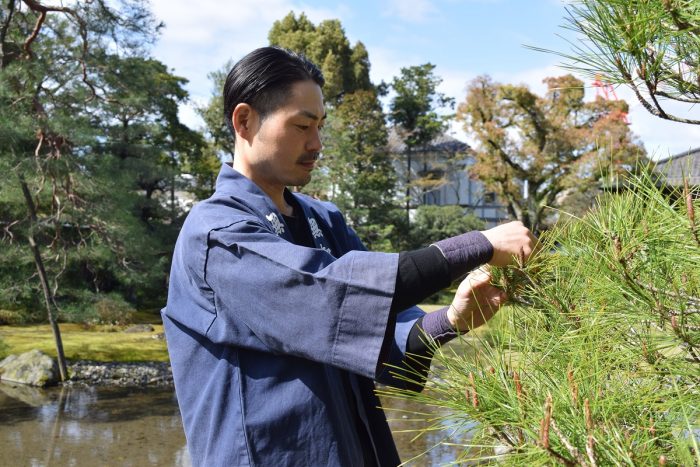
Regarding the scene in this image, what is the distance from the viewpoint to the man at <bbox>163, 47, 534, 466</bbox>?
1.12 metres

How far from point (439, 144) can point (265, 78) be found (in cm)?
2207

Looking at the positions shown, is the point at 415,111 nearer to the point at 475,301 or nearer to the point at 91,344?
the point at 91,344

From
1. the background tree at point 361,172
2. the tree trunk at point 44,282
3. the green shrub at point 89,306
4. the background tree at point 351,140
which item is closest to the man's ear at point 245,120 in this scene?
the tree trunk at point 44,282

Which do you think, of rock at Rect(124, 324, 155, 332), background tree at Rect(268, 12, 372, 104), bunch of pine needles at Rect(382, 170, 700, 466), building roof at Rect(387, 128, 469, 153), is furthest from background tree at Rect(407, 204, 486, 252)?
bunch of pine needles at Rect(382, 170, 700, 466)

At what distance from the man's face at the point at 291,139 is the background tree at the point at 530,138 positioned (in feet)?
47.2

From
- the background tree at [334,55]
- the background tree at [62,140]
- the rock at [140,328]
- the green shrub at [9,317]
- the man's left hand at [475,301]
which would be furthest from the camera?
the background tree at [334,55]

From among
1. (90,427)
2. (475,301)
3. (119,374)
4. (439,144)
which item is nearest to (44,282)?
(119,374)

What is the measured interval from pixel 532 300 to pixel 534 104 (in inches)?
621

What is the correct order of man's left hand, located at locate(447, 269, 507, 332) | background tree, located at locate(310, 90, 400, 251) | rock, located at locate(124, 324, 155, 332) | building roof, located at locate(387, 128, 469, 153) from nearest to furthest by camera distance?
man's left hand, located at locate(447, 269, 507, 332), rock, located at locate(124, 324, 155, 332), background tree, located at locate(310, 90, 400, 251), building roof, located at locate(387, 128, 469, 153)

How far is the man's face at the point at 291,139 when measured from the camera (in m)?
1.43

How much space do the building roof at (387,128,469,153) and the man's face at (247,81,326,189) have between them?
19.9m

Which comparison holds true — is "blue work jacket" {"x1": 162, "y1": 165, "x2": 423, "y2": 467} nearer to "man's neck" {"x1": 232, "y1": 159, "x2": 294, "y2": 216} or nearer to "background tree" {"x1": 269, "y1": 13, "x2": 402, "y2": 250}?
"man's neck" {"x1": 232, "y1": 159, "x2": 294, "y2": 216}

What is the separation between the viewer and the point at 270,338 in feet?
3.81

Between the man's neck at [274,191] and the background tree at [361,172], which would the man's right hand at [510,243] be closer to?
the man's neck at [274,191]
